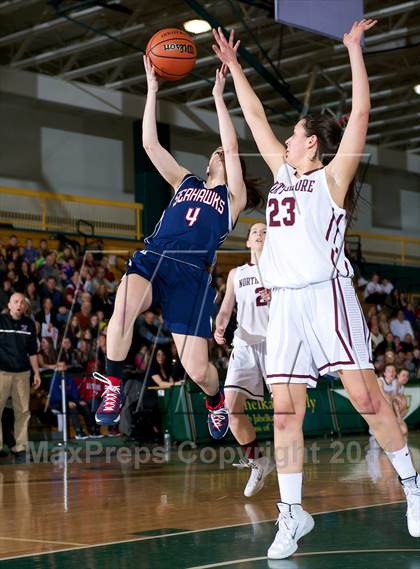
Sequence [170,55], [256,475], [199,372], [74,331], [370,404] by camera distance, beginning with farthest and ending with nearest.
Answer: [74,331], [256,475], [170,55], [199,372], [370,404]

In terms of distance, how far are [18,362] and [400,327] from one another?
12.7 meters

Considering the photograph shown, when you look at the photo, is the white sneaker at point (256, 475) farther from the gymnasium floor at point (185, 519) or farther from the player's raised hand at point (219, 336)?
the player's raised hand at point (219, 336)

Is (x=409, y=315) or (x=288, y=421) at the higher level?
(x=409, y=315)

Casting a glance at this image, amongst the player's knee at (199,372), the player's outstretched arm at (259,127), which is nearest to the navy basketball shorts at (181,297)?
the player's knee at (199,372)

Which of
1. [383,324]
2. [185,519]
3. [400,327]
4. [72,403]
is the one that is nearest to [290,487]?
[185,519]

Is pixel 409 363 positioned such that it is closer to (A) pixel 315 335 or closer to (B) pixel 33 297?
(B) pixel 33 297

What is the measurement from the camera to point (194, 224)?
6211 mm

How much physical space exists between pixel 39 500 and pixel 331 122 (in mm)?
4012

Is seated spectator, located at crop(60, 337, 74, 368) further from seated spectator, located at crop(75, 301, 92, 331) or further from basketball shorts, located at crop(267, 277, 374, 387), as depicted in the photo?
basketball shorts, located at crop(267, 277, 374, 387)

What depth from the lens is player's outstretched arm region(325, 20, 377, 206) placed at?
467 centimetres

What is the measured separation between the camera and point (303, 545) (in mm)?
4809

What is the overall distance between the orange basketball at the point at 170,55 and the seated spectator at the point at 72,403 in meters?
7.15

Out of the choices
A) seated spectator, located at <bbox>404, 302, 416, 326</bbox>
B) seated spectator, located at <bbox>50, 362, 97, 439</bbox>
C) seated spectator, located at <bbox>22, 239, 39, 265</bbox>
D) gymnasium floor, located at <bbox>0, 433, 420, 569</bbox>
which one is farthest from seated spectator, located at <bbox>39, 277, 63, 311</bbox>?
seated spectator, located at <bbox>404, 302, 416, 326</bbox>

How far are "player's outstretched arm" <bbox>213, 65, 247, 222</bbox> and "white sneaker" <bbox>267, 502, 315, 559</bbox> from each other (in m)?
2.49
